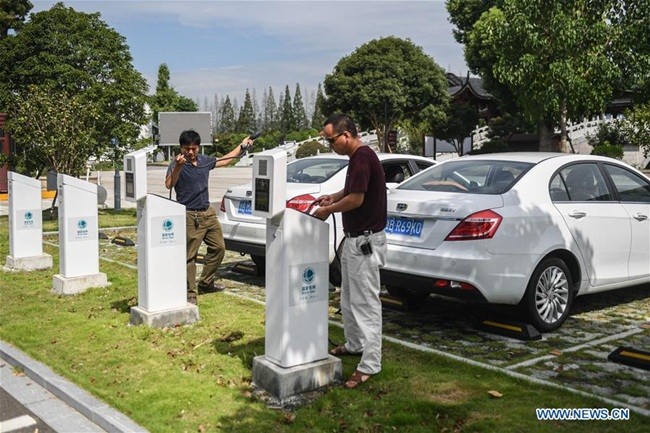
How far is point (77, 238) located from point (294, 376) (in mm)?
4508

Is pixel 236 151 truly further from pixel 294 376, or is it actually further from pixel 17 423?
pixel 17 423

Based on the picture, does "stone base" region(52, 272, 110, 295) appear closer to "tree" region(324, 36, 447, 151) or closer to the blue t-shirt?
the blue t-shirt

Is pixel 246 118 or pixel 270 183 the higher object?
pixel 246 118

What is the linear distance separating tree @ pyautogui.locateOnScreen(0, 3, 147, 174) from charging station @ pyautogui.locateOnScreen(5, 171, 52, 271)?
744cm

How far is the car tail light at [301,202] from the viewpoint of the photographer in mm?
7702

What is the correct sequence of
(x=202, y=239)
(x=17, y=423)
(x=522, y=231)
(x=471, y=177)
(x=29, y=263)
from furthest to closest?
(x=29, y=263), (x=202, y=239), (x=471, y=177), (x=522, y=231), (x=17, y=423)

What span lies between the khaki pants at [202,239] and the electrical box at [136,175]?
786mm

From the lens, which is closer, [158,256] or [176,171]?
[158,256]

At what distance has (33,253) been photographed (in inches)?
388

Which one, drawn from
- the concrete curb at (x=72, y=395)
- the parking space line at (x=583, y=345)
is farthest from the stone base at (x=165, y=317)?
the parking space line at (x=583, y=345)

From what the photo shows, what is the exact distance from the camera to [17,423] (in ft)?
15.1

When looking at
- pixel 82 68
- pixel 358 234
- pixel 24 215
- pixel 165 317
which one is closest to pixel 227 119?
pixel 82 68

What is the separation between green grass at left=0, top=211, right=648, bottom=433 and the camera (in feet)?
14.0

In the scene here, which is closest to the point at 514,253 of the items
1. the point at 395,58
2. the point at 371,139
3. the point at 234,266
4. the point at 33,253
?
the point at 234,266
